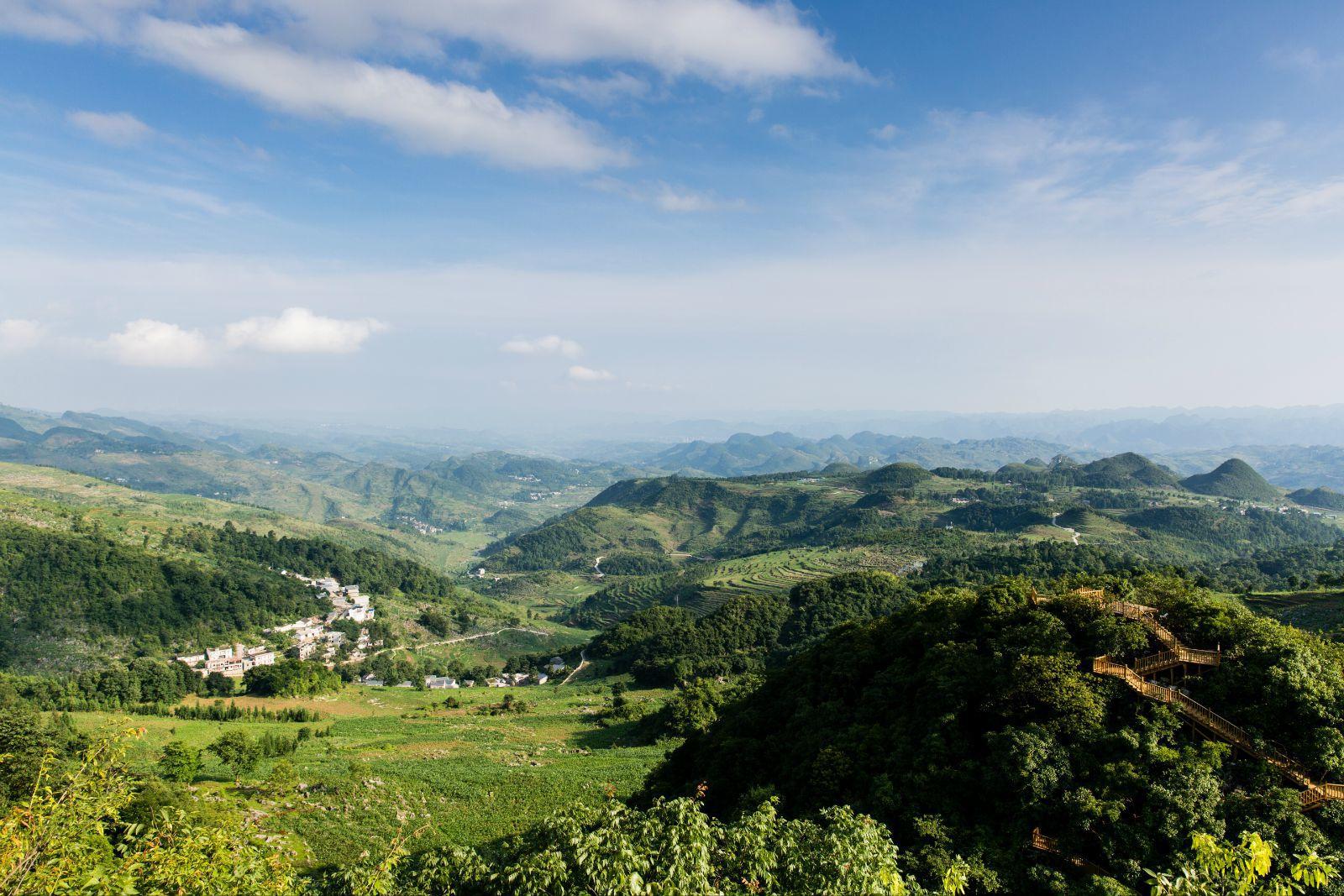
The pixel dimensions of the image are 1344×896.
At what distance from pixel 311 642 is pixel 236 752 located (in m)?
74.8

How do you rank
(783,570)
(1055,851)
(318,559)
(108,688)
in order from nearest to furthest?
(1055,851)
(108,688)
(783,570)
(318,559)

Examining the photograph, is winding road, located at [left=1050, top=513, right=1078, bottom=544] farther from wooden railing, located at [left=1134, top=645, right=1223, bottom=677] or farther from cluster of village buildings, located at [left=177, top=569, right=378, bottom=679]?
cluster of village buildings, located at [left=177, top=569, right=378, bottom=679]

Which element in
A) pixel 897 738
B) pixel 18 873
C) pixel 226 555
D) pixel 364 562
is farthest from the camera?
pixel 364 562

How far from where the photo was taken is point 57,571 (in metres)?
101

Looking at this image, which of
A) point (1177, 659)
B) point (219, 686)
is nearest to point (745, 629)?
point (219, 686)

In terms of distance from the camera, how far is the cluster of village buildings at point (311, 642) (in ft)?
294

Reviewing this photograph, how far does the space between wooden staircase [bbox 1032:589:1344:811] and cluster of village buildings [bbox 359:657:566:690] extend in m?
83.5

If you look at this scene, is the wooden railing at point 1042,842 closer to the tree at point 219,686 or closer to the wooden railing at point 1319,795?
the wooden railing at point 1319,795

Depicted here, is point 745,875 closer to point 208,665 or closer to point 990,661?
point 990,661

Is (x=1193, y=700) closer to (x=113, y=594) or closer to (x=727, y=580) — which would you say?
(x=727, y=580)

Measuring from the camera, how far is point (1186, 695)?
21000mm

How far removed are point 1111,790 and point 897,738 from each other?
740 cm

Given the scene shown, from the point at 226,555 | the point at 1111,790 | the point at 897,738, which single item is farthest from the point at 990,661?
the point at 226,555

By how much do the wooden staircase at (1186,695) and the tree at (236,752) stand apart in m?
48.6
